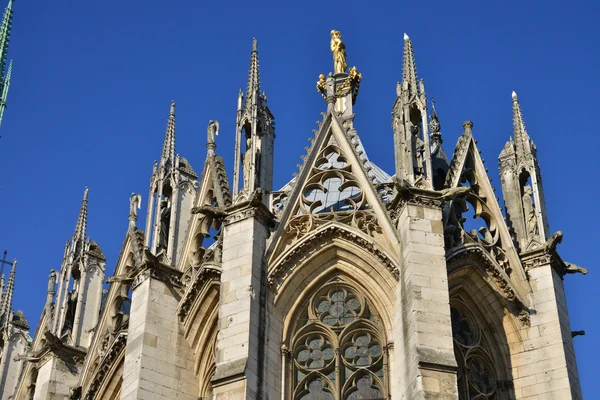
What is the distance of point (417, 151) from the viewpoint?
25.7 meters

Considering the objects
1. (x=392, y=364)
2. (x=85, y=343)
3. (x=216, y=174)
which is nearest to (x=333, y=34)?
(x=216, y=174)

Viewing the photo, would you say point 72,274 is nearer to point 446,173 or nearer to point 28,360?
point 28,360

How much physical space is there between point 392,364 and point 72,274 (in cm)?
1184

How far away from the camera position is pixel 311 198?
27609 mm

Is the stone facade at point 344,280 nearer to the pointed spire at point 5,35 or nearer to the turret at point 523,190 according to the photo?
the turret at point 523,190

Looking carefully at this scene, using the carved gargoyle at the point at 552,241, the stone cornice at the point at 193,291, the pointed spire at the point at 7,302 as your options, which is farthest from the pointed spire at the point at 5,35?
the carved gargoyle at the point at 552,241

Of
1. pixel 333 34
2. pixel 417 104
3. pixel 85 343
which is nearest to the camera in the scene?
pixel 417 104

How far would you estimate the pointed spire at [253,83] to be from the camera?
90.0ft

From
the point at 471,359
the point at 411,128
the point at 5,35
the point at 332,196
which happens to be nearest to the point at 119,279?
the point at 332,196

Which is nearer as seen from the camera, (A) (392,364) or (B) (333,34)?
(A) (392,364)

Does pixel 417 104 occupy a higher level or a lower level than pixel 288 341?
higher

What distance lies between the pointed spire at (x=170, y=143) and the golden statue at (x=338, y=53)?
773 cm

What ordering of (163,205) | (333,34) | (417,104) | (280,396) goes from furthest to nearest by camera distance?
(333,34), (163,205), (417,104), (280,396)

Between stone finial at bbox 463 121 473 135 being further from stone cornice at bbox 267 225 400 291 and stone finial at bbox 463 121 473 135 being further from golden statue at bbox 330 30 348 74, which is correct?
golden statue at bbox 330 30 348 74
